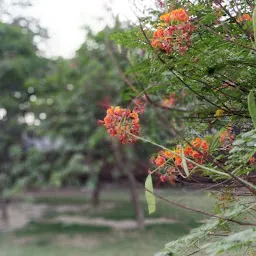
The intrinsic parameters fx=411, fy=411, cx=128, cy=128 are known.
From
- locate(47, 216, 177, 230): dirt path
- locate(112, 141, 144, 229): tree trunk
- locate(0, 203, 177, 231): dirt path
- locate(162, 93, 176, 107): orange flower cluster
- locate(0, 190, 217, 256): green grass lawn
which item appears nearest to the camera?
locate(162, 93, 176, 107): orange flower cluster

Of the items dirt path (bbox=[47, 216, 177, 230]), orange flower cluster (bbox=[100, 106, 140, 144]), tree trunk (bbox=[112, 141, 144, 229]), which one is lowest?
dirt path (bbox=[47, 216, 177, 230])

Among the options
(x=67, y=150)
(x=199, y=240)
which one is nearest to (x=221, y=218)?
(x=199, y=240)

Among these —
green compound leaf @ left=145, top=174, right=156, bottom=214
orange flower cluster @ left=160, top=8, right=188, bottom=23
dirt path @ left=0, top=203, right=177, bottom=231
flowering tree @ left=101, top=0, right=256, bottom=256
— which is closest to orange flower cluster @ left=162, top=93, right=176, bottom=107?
flowering tree @ left=101, top=0, right=256, bottom=256

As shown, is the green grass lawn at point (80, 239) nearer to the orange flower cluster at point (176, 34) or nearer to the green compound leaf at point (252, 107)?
the orange flower cluster at point (176, 34)

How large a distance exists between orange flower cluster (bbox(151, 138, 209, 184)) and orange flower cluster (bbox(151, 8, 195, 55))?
0.96 ft

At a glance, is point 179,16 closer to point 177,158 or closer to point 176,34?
point 176,34

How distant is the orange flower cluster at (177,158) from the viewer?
1.27 metres

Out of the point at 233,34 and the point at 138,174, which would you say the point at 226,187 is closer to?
the point at 233,34

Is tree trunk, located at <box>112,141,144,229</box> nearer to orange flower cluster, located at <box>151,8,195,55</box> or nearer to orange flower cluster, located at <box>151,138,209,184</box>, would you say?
orange flower cluster, located at <box>151,138,209,184</box>

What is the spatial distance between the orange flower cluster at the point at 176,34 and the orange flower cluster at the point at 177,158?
29 centimetres

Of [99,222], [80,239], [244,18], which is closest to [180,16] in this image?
[244,18]

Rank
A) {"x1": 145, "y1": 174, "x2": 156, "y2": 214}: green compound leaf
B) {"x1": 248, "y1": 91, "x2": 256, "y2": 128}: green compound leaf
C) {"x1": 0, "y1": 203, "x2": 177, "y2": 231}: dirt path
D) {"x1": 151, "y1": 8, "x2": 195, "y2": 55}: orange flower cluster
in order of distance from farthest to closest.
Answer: {"x1": 0, "y1": 203, "x2": 177, "y2": 231}: dirt path → {"x1": 151, "y1": 8, "x2": 195, "y2": 55}: orange flower cluster → {"x1": 145, "y1": 174, "x2": 156, "y2": 214}: green compound leaf → {"x1": 248, "y1": 91, "x2": 256, "y2": 128}: green compound leaf

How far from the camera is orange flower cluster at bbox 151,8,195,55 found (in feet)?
4.09

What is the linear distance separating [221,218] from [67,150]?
6.25 metres
